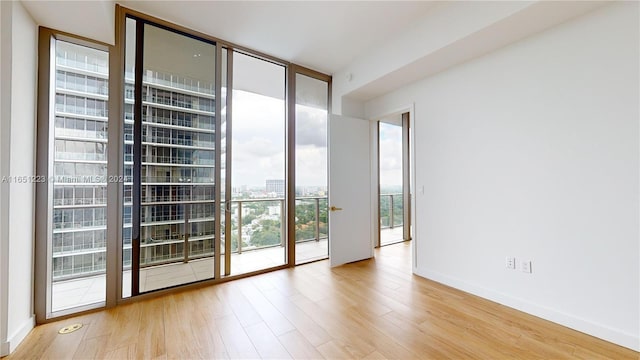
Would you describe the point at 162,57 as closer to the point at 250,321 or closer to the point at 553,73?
the point at 250,321

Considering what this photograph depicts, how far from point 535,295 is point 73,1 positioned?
4.49 metres

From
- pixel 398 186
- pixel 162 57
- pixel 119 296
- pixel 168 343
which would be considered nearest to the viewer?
pixel 168 343

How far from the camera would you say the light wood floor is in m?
1.77

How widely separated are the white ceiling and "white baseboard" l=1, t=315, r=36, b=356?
2443 millimetres

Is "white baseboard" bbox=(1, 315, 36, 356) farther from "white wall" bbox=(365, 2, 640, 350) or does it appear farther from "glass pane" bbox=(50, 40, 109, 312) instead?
"white wall" bbox=(365, 2, 640, 350)

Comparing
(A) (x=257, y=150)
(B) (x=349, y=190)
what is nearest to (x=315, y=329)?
(B) (x=349, y=190)

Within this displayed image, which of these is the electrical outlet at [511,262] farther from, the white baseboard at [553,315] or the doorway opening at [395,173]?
the doorway opening at [395,173]

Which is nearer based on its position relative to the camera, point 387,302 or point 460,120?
point 387,302

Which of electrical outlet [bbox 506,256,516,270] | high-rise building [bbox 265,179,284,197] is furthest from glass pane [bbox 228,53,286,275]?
electrical outlet [bbox 506,256,516,270]

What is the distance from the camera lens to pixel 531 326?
2092 mm

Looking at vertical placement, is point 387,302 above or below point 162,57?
below

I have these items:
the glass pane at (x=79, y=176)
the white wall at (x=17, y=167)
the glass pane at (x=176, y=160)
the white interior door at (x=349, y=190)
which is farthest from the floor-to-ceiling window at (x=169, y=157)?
the white interior door at (x=349, y=190)

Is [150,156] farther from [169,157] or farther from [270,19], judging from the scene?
[270,19]

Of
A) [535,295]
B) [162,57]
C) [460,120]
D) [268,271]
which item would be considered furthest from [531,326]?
[162,57]
